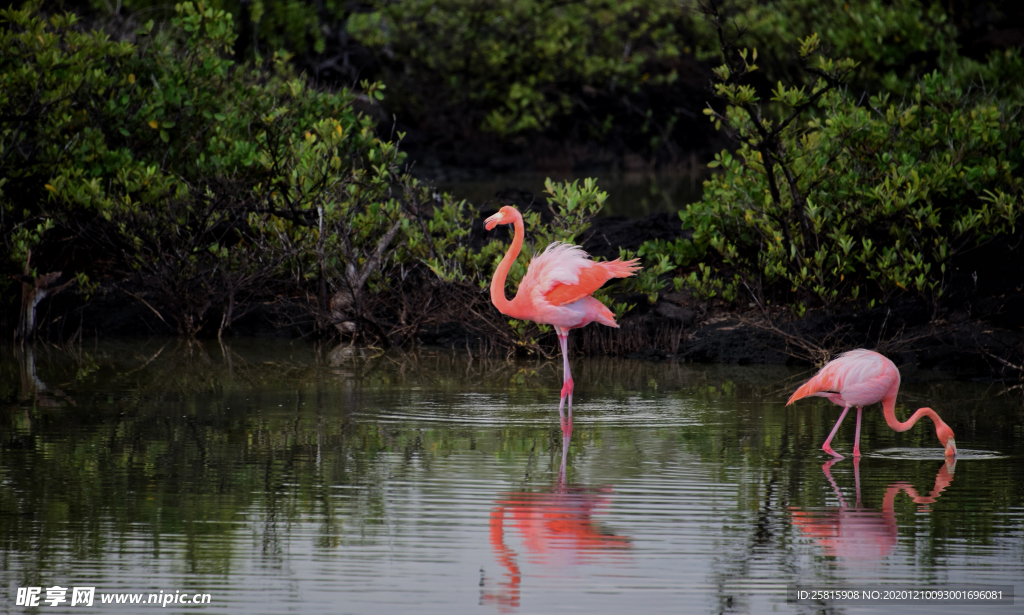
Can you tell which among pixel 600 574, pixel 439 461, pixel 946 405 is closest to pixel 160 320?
pixel 439 461

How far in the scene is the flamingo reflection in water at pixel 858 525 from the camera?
4980 mm

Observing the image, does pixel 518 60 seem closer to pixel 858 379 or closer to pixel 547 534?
pixel 858 379

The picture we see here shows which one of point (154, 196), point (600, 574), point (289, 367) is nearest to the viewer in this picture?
point (600, 574)

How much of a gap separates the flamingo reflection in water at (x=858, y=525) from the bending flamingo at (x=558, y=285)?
9.45ft

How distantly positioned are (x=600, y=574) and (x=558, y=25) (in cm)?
2641

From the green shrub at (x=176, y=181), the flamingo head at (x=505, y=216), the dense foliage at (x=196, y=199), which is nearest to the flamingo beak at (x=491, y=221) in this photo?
the flamingo head at (x=505, y=216)

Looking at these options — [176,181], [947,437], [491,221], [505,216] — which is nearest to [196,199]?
[176,181]

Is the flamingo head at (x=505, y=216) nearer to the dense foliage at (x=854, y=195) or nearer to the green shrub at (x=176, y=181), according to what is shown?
the dense foliage at (x=854, y=195)

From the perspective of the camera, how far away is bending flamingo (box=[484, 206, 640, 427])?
8.45m

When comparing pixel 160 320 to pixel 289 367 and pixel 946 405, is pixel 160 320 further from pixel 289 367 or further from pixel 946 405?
pixel 946 405

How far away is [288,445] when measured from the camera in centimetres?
683

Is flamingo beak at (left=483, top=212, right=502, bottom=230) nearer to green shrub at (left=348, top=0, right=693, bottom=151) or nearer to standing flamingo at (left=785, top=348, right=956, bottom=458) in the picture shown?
standing flamingo at (left=785, top=348, right=956, bottom=458)

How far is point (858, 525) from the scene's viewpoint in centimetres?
532

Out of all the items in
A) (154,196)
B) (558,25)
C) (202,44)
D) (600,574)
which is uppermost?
(558,25)
